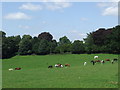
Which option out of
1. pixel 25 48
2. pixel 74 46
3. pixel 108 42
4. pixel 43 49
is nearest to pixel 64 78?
pixel 108 42

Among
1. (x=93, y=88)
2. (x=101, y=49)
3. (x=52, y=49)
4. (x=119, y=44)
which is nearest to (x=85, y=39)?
(x=52, y=49)

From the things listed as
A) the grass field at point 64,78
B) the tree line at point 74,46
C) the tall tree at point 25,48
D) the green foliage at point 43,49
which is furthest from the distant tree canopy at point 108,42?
the grass field at point 64,78

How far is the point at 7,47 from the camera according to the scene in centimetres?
8106

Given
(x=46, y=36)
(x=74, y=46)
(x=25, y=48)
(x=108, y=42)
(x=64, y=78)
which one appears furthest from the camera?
(x=46, y=36)

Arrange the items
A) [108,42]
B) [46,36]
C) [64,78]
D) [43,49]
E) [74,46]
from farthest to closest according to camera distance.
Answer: [46,36] → [43,49] → [74,46] → [108,42] → [64,78]

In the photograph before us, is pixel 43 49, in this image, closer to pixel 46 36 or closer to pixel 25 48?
pixel 25 48

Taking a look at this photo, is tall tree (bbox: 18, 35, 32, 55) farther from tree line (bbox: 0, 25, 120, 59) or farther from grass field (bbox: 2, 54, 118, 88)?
grass field (bbox: 2, 54, 118, 88)

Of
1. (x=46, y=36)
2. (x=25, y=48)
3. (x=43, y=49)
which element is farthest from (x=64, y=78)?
(x=46, y=36)

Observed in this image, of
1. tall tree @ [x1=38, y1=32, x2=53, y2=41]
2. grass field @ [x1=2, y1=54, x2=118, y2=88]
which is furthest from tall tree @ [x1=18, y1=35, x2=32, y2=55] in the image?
grass field @ [x1=2, y1=54, x2=118, y2=88]

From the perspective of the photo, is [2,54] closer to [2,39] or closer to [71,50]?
[2,39]

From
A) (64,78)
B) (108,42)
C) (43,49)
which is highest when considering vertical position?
(108,42)

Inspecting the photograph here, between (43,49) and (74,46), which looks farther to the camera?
(43,49)

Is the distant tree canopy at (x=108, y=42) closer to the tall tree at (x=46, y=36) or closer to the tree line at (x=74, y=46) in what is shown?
the tree line at (x=74, y=46)

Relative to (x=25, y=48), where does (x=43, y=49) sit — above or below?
A: below
